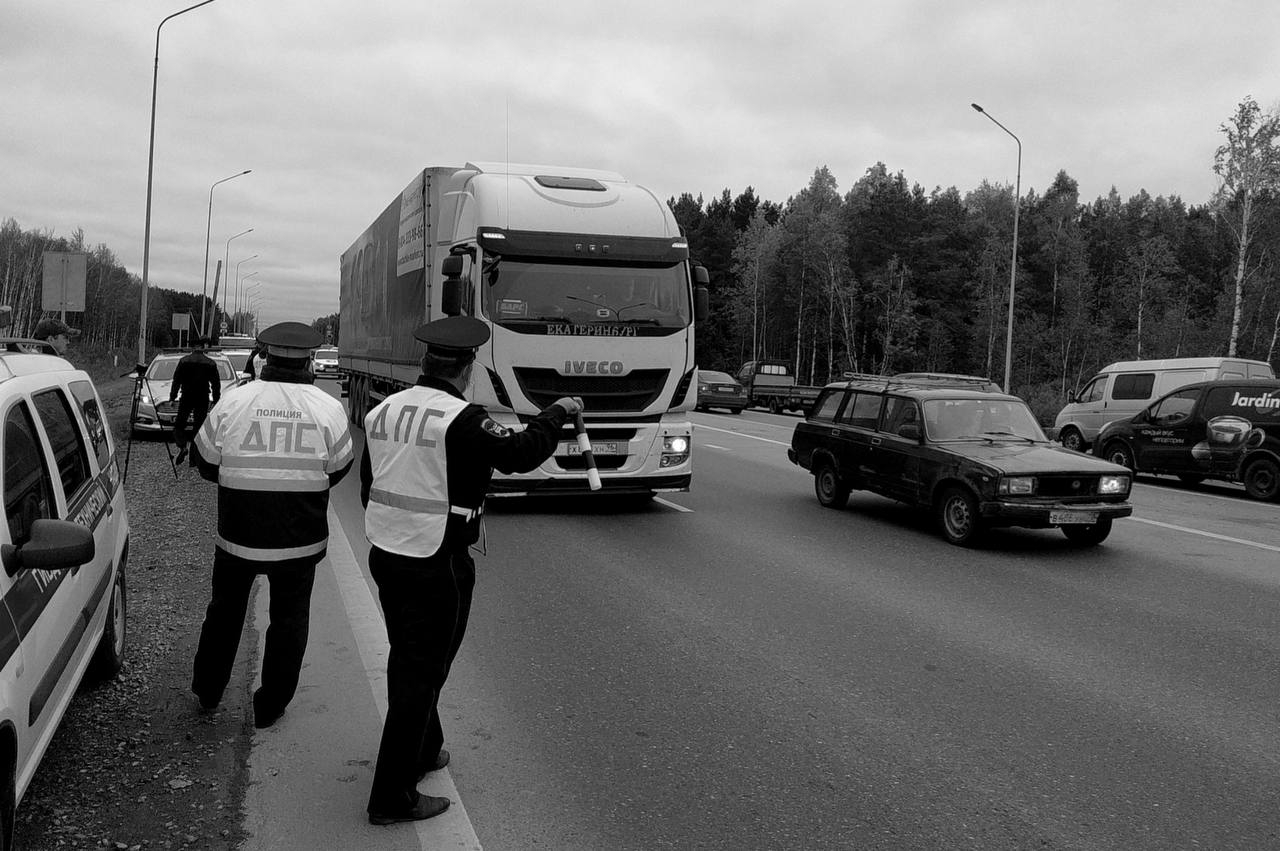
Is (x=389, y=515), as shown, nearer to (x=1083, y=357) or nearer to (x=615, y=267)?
(x=615, y=267)

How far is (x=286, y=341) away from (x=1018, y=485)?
277 inches

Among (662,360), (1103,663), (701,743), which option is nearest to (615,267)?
(662,360)

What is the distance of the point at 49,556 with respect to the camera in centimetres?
312

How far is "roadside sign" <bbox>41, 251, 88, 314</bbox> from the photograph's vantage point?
1830cm

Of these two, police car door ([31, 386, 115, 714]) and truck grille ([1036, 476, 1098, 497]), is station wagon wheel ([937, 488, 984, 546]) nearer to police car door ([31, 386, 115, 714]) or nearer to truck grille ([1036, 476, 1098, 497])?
truck grille ([1036, 476, 1098, 497])

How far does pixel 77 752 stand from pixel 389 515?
5.62ft

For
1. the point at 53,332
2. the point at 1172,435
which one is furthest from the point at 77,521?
the point at 1172,435

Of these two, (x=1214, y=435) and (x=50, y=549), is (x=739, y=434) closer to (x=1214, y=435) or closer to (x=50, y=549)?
(x=1214, y=435)

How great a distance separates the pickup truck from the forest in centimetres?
1858

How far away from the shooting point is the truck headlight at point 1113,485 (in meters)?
9.91

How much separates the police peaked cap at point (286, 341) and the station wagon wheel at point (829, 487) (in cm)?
840

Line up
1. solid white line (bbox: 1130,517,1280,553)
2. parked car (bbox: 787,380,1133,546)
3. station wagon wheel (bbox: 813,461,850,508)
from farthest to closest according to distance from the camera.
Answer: station wagon wheel (bbox: 813,461,850,508), solid white line (bbox: 1130,517,1280,553), parked car (bbox: 787,380,1133,546)

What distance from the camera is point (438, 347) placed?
3783 millimetres

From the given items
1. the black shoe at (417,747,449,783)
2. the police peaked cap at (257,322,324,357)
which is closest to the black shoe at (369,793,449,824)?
the black shoe at (417,747,449,783)
